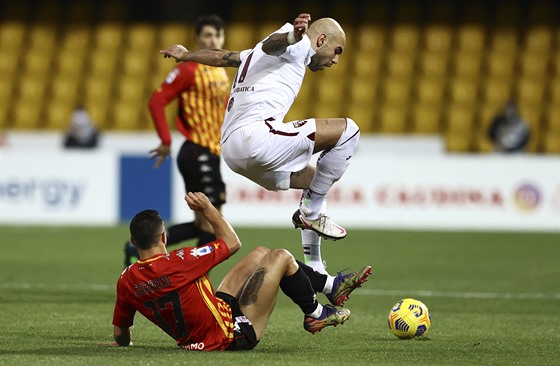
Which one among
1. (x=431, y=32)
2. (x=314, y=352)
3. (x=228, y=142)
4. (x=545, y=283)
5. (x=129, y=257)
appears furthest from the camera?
(x=431, y=32)

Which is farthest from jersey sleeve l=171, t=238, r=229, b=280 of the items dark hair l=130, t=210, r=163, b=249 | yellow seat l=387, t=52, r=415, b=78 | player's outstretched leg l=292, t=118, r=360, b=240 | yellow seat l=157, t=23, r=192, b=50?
yellow seat l=157, t=23, r=192, b=50

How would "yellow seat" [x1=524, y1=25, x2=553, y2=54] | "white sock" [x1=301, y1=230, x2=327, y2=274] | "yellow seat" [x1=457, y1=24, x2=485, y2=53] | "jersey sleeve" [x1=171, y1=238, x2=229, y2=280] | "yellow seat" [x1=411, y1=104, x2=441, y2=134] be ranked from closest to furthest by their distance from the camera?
"jersey sleeve" [x1=171, y1=238, x2=229, y2=280]
"white sock" [x1=301, y1=230, x2=327, y2=274]
"yellow seat" [x1=411, y1=104, x2=441, y2=134]
"yellow seat" [x1=524, y1=25, x2=553, y2=54]
"yellow seat" [x1=457, y1=24, x2=485, y2=53]

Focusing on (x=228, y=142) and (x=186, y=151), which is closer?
(x=228, y=142)

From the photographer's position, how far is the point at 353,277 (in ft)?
24.1

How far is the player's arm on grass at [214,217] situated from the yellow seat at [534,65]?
16.5 meters

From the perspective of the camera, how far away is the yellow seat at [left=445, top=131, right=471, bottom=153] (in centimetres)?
2112

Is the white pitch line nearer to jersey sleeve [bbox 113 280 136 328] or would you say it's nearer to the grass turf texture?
the grass turf texture

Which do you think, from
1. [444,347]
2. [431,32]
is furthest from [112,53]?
[444,347]

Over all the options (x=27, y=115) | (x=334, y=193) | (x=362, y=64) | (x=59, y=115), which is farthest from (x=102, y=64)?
(x=334, y=193)

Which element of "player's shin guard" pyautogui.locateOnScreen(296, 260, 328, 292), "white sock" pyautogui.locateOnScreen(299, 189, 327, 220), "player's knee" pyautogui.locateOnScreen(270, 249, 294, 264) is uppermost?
"white sock" pyautogui.locateOnScreen(299, 189, 327, 220)

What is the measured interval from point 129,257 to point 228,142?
247 centimetres

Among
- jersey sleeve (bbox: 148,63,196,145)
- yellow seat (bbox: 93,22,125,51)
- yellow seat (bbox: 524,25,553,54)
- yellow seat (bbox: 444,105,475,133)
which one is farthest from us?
yellow seat (bbox: 93,22,125,51)

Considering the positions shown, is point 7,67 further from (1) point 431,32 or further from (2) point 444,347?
(2) point 444,347

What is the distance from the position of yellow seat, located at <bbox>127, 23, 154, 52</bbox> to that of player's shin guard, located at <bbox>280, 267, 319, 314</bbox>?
667 inches
